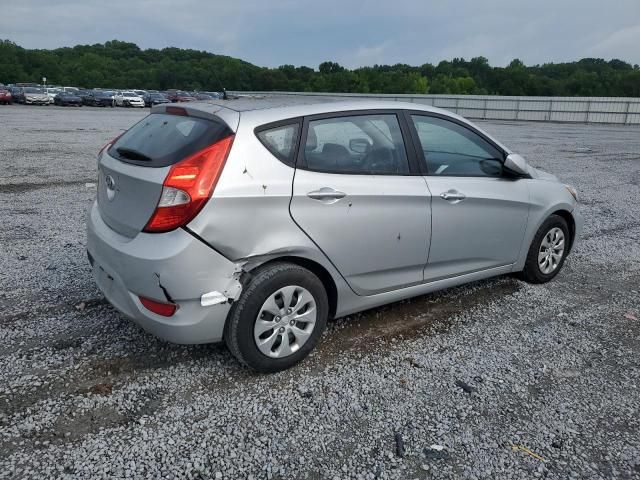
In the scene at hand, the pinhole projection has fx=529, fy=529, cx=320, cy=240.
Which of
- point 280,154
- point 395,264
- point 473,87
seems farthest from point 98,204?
point 473,87

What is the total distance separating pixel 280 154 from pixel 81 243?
140 inches

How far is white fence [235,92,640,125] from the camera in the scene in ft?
115

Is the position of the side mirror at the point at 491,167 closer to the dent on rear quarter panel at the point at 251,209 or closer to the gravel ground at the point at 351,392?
the gravel ground at the point at 351,392

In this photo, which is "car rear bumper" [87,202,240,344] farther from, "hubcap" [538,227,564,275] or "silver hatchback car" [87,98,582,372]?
"hubcap" [538,227,564,275]

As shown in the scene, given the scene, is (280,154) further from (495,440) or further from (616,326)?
(616,326)

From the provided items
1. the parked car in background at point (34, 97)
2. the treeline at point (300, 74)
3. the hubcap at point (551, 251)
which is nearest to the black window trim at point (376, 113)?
the hubcap at point (551, 251)

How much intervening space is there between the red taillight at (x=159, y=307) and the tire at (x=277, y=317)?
1.09 ft

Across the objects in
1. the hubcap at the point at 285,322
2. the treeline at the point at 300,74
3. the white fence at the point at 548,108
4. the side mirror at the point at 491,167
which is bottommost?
the hubcap at the point at 285,322

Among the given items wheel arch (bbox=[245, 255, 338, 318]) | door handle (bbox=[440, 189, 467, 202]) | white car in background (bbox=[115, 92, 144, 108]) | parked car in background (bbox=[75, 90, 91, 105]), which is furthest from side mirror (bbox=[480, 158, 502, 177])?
parked car in background (bbox=[75, 90, 91, 105])

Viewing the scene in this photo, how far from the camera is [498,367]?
351 centimetres

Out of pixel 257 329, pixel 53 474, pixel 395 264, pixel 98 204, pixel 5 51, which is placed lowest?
pixel 53 474

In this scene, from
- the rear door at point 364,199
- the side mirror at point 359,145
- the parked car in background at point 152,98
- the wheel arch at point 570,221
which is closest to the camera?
the rear door at point 364,199

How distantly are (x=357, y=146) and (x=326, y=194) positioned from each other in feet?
1.74

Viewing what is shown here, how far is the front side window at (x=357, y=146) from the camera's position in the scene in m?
3.39
